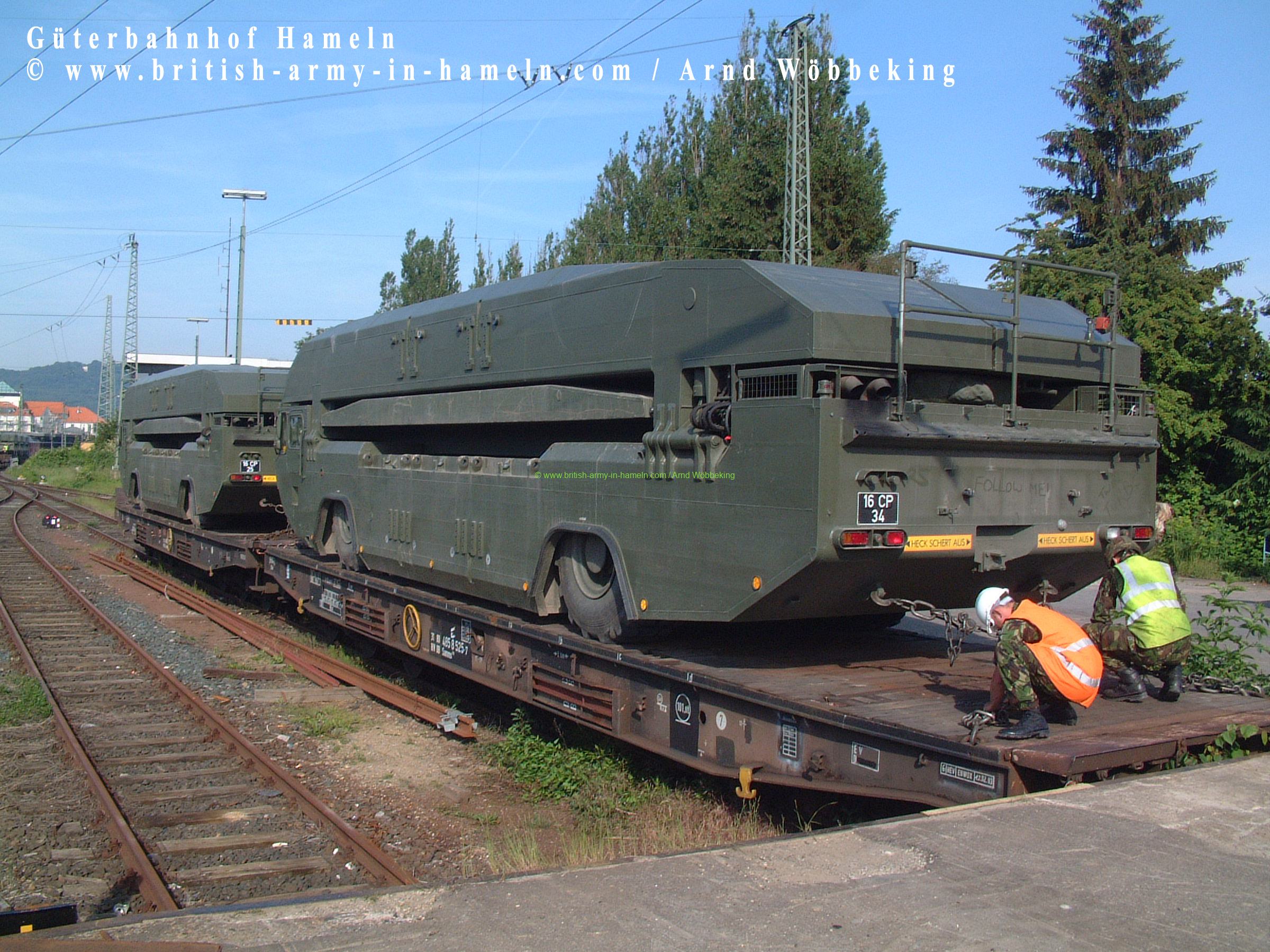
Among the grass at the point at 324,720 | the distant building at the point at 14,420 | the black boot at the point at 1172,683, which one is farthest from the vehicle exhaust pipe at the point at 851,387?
the distant building at the point at 14,420

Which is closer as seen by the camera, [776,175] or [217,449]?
[217,449]

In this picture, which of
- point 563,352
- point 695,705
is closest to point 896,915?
point 695,705

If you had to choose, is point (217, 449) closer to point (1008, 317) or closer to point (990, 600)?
point (1008, 317)

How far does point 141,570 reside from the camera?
68.7ft

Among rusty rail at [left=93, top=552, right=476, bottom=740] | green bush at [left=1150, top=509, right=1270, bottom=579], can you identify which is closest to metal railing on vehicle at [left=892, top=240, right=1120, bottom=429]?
rusty rail at [left=93, top=552, right=476, bottom=740]

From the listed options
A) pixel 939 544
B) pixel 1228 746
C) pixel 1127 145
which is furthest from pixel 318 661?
pixel 1127 145

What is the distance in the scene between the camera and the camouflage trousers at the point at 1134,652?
6.34 m

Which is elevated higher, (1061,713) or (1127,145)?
(1127,145)

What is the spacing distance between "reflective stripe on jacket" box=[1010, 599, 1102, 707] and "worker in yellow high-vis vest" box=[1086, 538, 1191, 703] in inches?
34.7

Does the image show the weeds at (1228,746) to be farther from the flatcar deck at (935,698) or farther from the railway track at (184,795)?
the railway track at (184,795)

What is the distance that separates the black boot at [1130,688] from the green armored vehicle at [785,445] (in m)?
0.81

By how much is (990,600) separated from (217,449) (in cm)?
1375

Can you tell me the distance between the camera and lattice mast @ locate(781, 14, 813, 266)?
18.0m

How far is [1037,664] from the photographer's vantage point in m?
5.48
